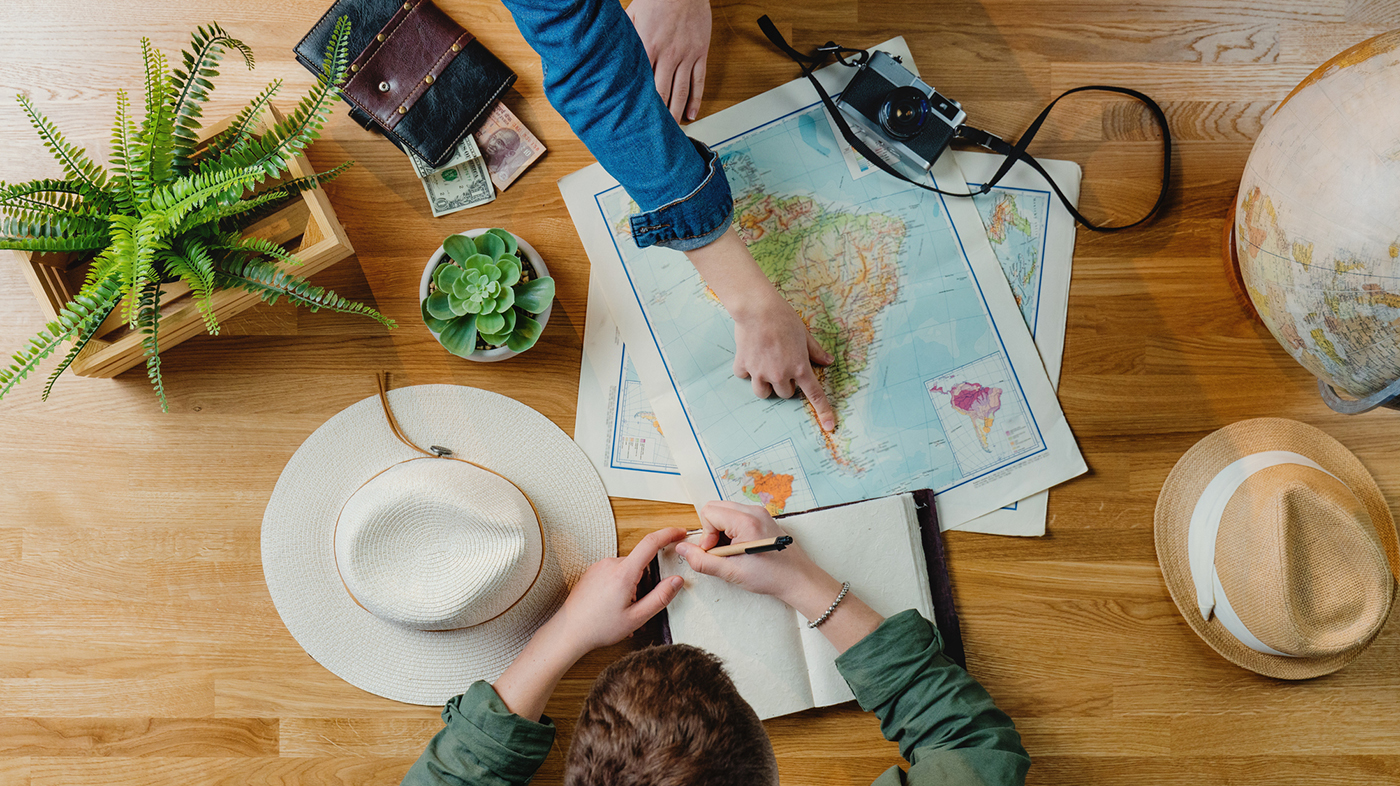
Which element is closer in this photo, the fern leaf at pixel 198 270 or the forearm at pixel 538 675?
the fern leaf at pixel 198 270

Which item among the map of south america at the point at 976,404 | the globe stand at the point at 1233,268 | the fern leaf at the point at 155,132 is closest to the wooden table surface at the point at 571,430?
the globe stand at the point at 1233,268

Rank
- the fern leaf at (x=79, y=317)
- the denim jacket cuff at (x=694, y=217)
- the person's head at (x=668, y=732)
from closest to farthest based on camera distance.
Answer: the person's head at (x=668, y=732), the fern leaf at (x=79, y=317), the denim jacket cuff at (x=694, y=217)

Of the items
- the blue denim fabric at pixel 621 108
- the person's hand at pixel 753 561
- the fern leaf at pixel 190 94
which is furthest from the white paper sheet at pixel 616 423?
the fern leaf at pixel 190 94

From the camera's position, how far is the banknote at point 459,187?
Result: 108 cm

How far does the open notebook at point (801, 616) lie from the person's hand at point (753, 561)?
0.04 meters

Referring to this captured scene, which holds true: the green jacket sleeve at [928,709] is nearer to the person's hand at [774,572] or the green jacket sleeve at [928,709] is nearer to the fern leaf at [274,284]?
the person's hand at [774,572]

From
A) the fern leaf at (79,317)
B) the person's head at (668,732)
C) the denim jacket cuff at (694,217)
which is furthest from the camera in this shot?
the denim jacket cuff at (694,217)

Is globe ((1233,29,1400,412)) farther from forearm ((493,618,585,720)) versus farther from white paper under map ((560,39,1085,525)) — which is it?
forearm ((493,618,585,720))

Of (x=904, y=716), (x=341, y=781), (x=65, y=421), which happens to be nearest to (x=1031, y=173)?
(x=904, y=716)

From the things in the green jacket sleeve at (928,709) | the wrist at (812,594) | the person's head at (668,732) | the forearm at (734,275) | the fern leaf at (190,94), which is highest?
the fern leaf at (190,94)

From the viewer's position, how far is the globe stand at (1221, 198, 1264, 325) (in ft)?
3.57

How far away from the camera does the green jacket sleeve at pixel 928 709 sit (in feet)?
3.05

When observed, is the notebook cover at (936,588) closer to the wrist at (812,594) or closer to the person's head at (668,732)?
the wrist at (812,594)

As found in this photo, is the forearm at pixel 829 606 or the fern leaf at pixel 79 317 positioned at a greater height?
the fern leaf at pixel 79 317
